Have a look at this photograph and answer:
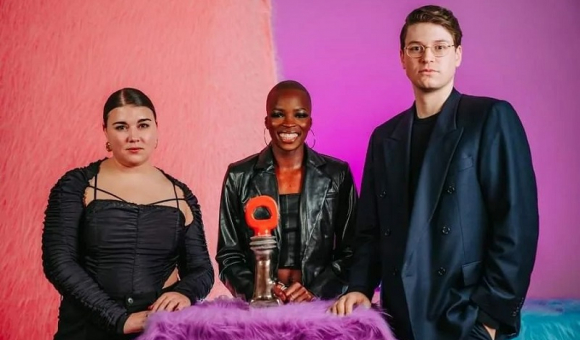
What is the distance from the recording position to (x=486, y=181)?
2414 mm

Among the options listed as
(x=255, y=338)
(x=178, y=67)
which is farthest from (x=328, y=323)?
(x=178, y=67)

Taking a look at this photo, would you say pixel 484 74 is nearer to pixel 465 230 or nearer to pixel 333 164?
pixel 333 164

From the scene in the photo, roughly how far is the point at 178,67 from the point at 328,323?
218 cm

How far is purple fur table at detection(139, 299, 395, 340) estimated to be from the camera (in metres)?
2.25

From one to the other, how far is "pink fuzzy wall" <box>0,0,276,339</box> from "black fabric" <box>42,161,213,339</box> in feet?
3.83

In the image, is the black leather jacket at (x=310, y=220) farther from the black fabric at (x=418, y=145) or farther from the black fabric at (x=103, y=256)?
the black fabric at (x=418, y=145)

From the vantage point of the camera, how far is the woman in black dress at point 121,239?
8.63 ft

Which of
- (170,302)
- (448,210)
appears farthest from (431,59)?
(170,302)

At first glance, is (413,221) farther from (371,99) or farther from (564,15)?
(564,15)

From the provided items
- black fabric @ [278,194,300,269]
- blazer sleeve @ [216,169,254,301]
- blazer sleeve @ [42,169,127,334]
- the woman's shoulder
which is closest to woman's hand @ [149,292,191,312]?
blazer sleeve @ [42,169,127,334]

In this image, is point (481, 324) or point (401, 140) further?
point (401, 140)

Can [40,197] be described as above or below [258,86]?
below

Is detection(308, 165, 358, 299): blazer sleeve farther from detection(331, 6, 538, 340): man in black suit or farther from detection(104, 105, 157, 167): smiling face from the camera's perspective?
detection(104, 105, 157, 167): smiling face

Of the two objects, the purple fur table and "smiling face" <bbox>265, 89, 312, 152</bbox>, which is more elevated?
"smiling face" <bbox>265, 89, 312, 152</bbox>
